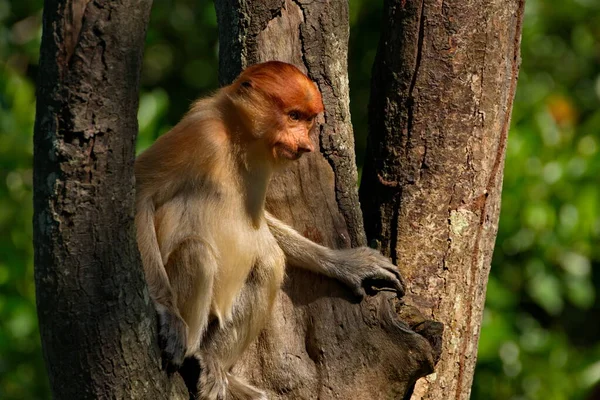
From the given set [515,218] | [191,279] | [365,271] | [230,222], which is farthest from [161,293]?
[515,218]

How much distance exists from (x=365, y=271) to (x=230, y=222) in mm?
612

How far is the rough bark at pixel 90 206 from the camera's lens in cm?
248

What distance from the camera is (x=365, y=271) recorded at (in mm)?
4051

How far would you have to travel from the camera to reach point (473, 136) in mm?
4109

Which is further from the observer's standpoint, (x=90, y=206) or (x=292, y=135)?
(x=292, y=135)

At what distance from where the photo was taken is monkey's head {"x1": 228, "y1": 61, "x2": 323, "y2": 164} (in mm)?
3869

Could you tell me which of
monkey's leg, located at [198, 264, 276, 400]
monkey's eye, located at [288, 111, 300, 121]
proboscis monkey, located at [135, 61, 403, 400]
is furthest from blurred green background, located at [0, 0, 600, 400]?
monkey's eye, located at [288, 111, 300, 121]

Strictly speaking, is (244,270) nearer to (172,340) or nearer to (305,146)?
(305,146)

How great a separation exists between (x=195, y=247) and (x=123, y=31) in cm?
145

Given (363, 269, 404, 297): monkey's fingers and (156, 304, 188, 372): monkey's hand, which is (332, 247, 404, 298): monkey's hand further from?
(156, 304, 188, 372): monkey's hand

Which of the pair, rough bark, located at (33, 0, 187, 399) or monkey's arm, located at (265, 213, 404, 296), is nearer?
rough bark, located at (33, 0, 187, 399)

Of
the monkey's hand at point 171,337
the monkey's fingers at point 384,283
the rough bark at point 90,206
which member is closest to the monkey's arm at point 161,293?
the monkey's hand at point 171,337

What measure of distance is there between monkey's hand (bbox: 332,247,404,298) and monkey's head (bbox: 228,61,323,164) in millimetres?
497

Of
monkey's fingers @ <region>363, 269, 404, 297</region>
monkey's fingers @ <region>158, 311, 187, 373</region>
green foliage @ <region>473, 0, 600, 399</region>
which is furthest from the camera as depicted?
green foliage @ <region>473, 0, 600, 399</region>
